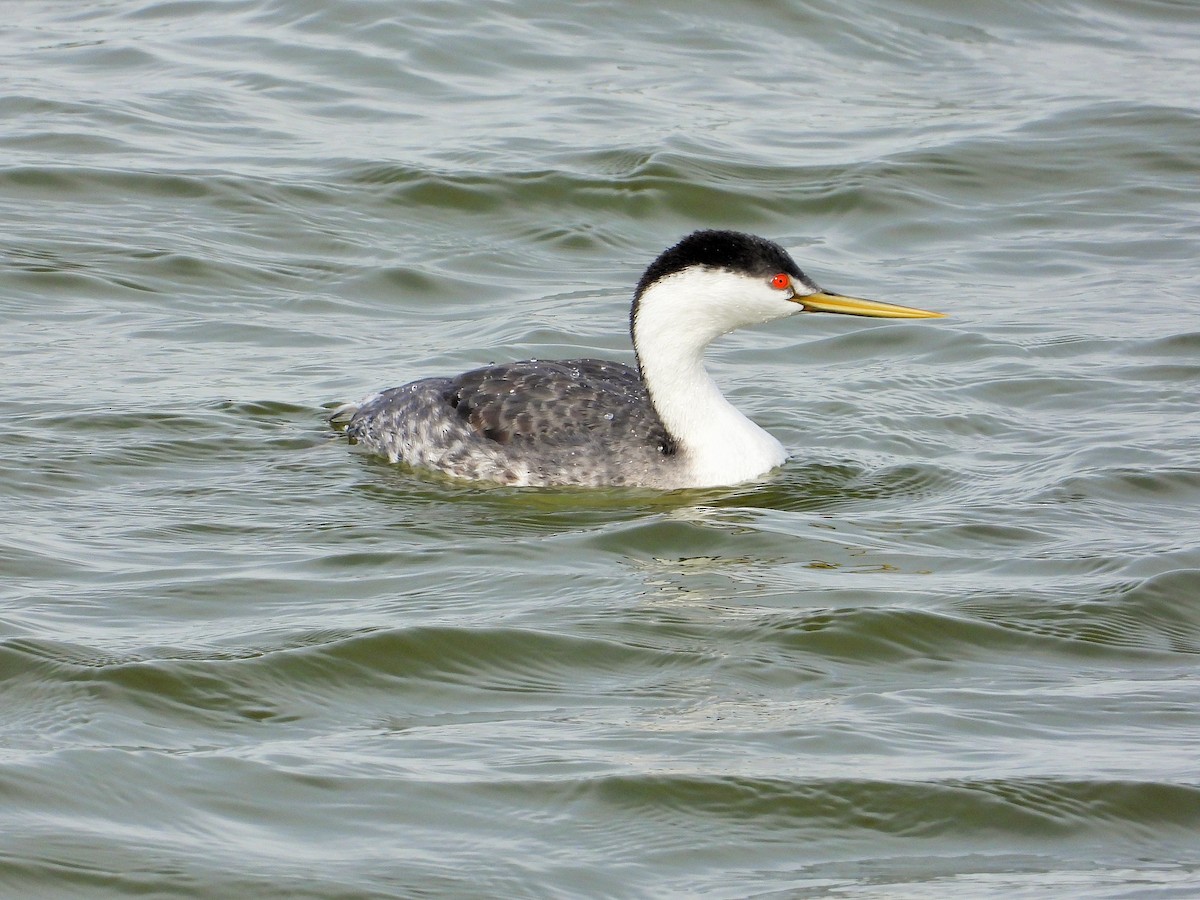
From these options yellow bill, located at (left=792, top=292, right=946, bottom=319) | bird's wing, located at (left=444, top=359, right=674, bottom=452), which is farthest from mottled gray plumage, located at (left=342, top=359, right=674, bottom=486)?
yellow bill, located at (left=792, top=292, right=946, bottom=319)

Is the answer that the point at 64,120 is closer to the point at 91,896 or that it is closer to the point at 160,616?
the point at 160,616

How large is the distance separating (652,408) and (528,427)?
1.92 ft

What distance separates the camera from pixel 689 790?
5301 mm

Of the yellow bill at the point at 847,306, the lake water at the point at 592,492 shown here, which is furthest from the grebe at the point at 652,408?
the lake water at the point at 592,492

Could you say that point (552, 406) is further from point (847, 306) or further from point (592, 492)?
point (847, 306)

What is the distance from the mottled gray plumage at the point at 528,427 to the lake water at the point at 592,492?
15 cm

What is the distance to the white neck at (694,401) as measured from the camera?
336 inches

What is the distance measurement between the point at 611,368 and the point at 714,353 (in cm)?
160

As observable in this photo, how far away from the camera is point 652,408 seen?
8797mm

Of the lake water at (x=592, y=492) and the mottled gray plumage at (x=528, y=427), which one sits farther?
the mottled gray plumage at (x=528, y=427)

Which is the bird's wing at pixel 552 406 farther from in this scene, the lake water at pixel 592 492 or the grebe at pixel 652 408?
the lake water at pixel 592 492

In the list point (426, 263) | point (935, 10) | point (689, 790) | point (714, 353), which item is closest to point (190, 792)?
point (689, 790)

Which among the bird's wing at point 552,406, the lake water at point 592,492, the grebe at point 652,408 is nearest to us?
the lake water at point 592,492

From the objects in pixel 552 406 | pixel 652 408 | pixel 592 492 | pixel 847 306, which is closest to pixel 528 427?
pixel 552 406
